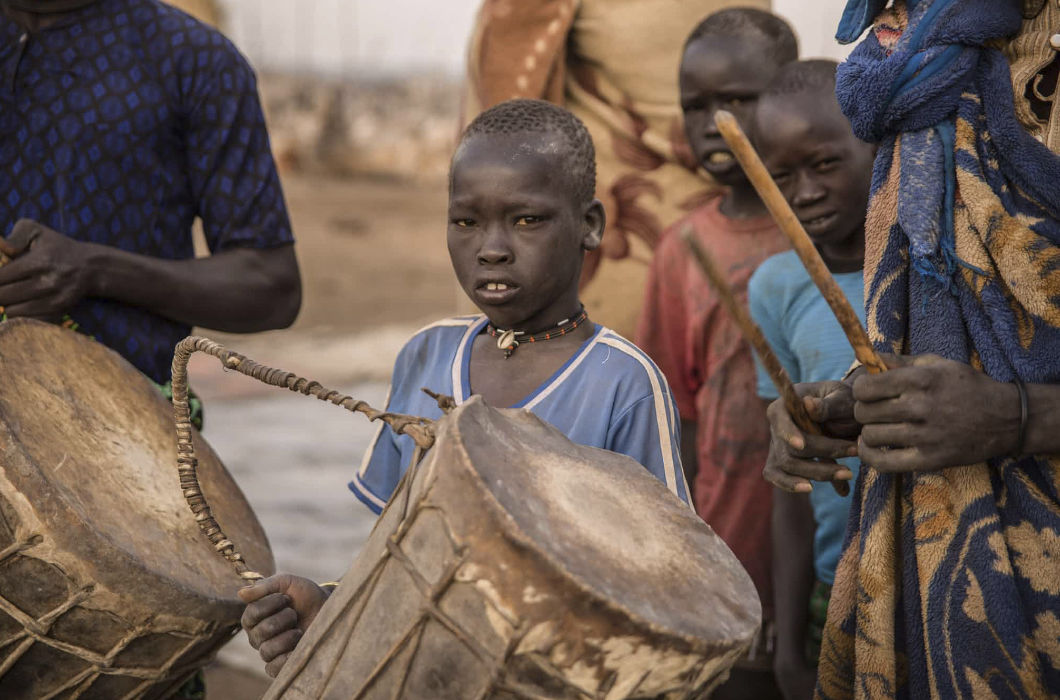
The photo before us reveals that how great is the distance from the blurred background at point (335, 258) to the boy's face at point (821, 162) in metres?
1.32

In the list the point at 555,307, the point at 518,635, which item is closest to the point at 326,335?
the point at 555,307

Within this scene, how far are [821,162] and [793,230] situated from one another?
101cm

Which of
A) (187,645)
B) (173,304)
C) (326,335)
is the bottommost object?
(326,335)

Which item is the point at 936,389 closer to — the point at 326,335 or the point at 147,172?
the point at 147,172

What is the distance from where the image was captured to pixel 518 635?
4.54ft

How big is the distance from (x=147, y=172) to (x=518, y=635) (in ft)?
5.44

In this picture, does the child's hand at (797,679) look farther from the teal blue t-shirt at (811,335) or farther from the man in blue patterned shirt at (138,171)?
the man in blue patterned shirt at (138,171)

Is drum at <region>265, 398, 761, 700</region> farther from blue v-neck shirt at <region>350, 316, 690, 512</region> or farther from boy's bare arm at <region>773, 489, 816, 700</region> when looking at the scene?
boy's bare arm at <region>773, 489, 816, 700</region>

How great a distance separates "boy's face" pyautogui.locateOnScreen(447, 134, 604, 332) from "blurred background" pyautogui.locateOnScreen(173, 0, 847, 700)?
4.94 feet

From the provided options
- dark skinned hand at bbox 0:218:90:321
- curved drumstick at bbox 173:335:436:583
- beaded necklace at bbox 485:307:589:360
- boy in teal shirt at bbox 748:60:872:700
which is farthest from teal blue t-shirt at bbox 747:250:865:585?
dark skinned hand at bbox 0:218:90:321

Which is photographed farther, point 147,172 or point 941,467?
point 147,172

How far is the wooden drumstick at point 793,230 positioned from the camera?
1489 mm

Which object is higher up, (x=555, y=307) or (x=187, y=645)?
(x=555, y=307)

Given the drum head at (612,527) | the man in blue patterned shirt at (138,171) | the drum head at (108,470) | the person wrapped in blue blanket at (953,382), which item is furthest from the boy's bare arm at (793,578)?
the man in blue patterned shirt at (138,171)
